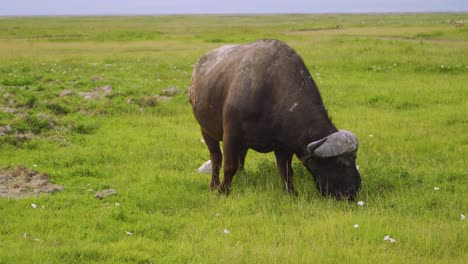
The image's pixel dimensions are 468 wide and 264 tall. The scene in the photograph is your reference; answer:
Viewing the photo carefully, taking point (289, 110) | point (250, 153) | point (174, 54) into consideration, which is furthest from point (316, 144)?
point (174, 54)

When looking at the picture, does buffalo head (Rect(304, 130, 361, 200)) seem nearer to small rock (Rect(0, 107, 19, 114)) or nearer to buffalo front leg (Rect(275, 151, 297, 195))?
buffalo front leg (Rect(275, 151, 297, 195))

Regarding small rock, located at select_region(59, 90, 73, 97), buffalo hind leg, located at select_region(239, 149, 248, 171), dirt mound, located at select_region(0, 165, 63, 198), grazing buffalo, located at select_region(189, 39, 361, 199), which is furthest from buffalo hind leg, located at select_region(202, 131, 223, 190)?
small rock, located at select_region(59, 90, 73, 97)

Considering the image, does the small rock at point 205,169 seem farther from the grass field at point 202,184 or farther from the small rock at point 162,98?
the small rock at point 162,98

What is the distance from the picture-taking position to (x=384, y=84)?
19891mm

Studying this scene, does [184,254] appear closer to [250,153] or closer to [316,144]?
[316,144]

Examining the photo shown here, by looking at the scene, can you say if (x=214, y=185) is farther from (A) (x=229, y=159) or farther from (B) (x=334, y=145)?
(B) (x=334, y=145)

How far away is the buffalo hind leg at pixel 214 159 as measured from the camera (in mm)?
9828

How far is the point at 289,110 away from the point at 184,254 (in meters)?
2.86

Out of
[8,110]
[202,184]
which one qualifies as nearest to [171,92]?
[8,110]

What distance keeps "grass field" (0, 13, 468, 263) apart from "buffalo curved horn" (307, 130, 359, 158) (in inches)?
31.8

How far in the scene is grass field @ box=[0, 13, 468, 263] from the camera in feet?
22.3

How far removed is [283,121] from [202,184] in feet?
7.23

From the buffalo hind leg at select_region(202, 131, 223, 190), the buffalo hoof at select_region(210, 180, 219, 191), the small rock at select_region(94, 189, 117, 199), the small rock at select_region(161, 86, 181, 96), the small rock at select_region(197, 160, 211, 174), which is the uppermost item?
the buffalo hind leg at select_region(202, 131, 223, 190)

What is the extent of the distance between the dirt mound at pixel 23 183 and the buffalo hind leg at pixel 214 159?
2579 mm
